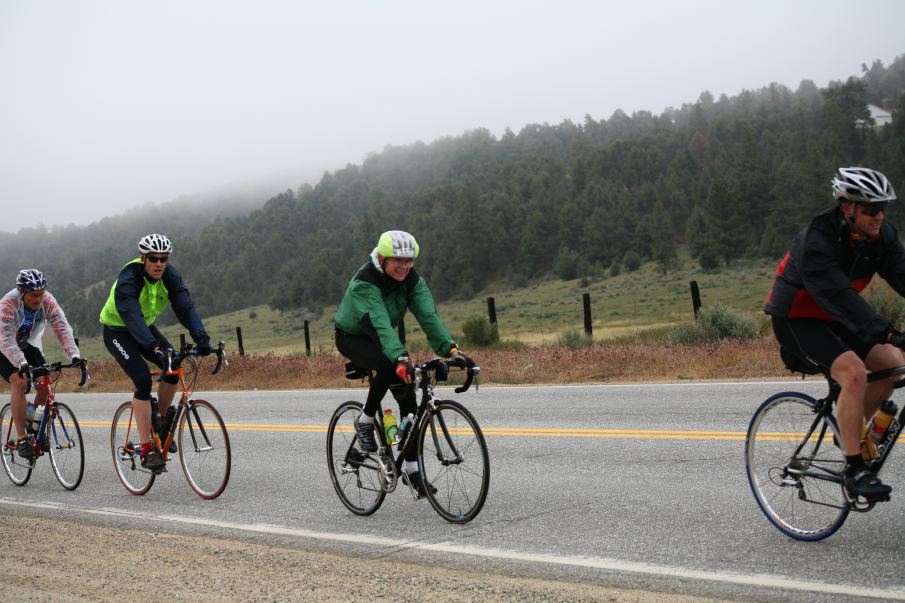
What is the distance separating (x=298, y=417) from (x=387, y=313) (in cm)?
719

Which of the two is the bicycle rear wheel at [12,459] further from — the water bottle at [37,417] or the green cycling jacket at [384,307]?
the green cycling jacket at [384,307]

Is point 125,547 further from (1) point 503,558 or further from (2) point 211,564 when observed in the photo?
(1) point 503,558

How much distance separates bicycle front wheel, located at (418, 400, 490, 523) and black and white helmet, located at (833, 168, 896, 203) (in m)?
2.69

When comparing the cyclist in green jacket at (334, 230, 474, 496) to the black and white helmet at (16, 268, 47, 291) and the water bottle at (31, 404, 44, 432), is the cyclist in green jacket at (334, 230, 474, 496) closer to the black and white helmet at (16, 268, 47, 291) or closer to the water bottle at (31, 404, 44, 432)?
the black and white helmet at (16, 268, 47, 291)

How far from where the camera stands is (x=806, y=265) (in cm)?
476

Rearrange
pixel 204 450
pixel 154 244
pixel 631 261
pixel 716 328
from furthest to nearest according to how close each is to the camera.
Result: pixel 631 261 < pixel 716 328 < pixel 204 450 < pixel 154 244

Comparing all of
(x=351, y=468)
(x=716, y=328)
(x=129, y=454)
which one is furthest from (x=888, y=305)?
(x=129, y=454)

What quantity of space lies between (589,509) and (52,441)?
6220 mm

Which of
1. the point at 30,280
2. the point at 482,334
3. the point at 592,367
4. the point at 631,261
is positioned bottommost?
the point at 592,367

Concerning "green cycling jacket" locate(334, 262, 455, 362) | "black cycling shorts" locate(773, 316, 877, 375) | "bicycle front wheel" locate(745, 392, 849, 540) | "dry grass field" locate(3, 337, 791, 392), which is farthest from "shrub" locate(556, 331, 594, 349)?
"black cycling shorts" locate(773, 316, 877, 375)

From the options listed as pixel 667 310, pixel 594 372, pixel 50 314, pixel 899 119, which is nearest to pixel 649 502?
pixel 50 314

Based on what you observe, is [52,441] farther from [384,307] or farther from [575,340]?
[575,340]

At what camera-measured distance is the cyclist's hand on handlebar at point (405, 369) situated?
584 centimetres

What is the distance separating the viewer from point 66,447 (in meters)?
9.28
